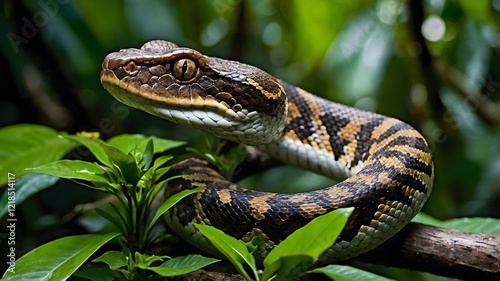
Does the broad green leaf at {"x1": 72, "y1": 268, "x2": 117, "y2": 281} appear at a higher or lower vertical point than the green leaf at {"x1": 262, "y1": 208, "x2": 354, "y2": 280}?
lower

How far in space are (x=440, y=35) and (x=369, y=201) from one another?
2368mm

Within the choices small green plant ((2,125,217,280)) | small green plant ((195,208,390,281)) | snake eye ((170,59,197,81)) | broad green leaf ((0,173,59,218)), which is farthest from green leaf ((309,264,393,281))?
broad green leaf ((0,173,59,218))

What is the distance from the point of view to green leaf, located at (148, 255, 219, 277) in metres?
1.44

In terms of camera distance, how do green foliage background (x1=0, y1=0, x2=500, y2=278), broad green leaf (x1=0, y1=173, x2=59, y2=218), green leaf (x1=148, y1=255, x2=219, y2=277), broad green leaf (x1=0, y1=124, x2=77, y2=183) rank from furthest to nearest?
green foliage background (x1=0, y1=0, x2=500, y2=278) < broad green leaf (x1=0, y1=124, x2=77, y2=183) < broad green leaf (x1=0, y1=173, x2=59, y2=218) < green leaf (x1=148, y1=255, x2=219, y2=277)

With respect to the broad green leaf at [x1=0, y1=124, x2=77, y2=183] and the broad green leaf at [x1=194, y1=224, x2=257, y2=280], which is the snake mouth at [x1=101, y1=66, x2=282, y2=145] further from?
the broad green leaf at [x1=194, y1=224, x2=257, y2=280]

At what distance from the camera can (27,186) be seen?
7.09 ft

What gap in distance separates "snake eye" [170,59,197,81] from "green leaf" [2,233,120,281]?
2.23 ft

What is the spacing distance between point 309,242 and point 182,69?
1.01 metres

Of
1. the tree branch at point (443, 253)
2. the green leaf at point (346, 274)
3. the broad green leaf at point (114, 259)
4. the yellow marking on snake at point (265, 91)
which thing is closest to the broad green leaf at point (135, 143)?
the yellow marking on snake at point (265, 91)

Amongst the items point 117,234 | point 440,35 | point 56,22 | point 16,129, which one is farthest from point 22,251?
point 440,35

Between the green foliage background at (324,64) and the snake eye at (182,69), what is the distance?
117cm

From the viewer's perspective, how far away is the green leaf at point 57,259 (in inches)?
61.2

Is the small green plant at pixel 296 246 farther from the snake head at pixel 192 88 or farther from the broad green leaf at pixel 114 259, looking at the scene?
the snake head at pixel 192 88

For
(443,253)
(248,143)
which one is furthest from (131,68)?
(443,253)
